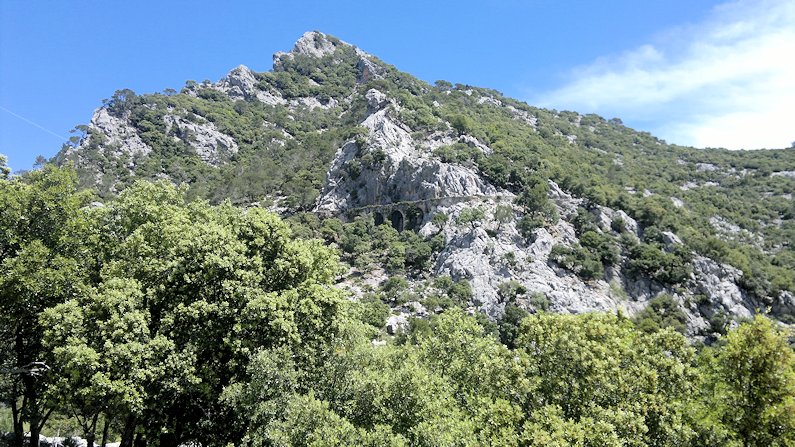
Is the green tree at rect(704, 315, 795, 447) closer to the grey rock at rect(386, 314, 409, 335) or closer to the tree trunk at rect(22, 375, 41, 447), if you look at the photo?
the tree trunk at rect(22, 375, 41, 447)

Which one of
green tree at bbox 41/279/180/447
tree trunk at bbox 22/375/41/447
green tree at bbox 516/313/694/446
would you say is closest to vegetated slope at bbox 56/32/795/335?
green tree at bbox 516/313/694/446

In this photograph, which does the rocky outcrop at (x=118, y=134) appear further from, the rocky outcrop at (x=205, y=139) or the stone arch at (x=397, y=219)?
the stone arch at (x=397, y=219)

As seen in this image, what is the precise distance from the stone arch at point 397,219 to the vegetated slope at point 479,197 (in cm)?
47

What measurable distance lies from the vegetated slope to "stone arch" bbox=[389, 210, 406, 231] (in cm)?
47

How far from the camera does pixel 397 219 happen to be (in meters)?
103

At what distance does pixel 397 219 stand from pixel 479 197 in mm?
18935

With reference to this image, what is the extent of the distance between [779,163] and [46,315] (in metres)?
207

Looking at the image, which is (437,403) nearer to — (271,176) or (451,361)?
(451,361)

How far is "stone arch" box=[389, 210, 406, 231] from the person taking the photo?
102 m

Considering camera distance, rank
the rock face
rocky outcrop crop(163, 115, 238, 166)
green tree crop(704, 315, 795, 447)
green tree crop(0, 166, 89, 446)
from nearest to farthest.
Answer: green tree crop(704, 315, 795, 447) < green tree crop(0, 166, 89, 446) < the rock face < rocky outcrop crop(163, 115, 238, 166)

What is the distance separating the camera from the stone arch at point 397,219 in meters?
102

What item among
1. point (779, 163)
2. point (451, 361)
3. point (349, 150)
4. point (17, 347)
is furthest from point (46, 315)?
point (779, 163)

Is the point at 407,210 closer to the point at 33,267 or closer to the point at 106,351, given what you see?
the point at 33,267

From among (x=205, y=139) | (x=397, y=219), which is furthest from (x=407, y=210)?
(x=205, y=139)
